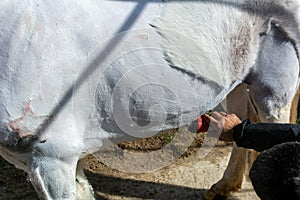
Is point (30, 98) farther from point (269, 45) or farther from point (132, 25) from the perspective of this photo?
point (269, 45)

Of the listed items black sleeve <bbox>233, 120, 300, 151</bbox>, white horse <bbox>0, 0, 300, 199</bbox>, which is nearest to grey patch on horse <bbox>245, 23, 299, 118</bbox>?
white horse <bbox>0, 0, 300, 199</bbox>

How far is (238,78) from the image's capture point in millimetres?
2529

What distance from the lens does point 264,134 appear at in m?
1.93

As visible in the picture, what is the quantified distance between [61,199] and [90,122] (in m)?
0.31

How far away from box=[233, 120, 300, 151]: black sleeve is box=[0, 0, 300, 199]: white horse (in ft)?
1.28

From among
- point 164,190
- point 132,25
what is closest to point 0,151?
point 132,25

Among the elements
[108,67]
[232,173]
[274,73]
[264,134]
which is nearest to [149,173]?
[232,173]

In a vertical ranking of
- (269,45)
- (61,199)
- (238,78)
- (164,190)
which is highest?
(269,45)

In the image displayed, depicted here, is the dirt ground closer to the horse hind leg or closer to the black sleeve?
the horse hind leg

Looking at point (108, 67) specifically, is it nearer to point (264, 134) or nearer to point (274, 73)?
point (264, 134)

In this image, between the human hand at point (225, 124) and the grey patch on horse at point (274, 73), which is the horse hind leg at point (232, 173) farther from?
the human hand at point (225, 124)

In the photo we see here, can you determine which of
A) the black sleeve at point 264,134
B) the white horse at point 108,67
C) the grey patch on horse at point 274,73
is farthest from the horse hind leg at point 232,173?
the black sleeve at point 264,134

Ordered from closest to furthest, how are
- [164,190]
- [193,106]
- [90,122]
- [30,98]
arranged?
Result: [30,98] → [90,122] → [193,106] → [164,190]

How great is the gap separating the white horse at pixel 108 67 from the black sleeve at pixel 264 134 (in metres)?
0.39
